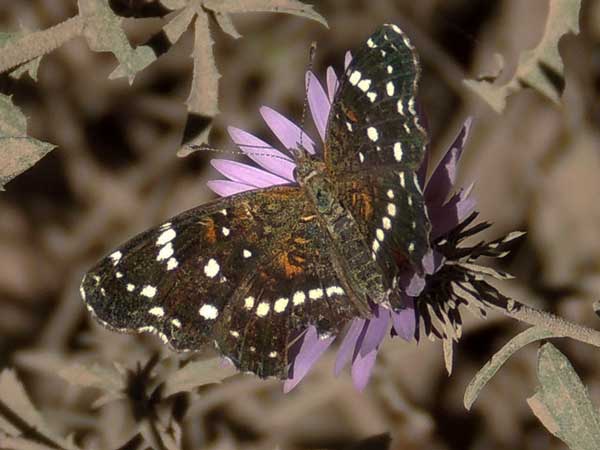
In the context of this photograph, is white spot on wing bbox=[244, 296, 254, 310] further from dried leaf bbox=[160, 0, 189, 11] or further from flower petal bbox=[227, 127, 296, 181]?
dried leaf bbox=[160, 0, 189, 11]

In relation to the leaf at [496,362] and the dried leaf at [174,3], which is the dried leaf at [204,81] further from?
the leaf at [496,362]

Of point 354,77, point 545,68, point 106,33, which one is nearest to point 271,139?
point 545,68

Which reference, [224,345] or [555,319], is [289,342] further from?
[555,319]

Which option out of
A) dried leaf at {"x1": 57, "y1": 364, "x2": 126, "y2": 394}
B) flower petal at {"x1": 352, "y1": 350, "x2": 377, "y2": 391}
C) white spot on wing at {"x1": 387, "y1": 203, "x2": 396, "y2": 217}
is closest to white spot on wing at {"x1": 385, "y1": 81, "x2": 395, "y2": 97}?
white spot on wing at {"x1": 387, "y1": 203, "x2": 396, "y2": 217}

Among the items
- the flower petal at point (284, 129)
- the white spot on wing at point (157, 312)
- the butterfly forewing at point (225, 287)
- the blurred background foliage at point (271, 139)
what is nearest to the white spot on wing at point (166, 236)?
the butterfly forewing at point (225, 287)

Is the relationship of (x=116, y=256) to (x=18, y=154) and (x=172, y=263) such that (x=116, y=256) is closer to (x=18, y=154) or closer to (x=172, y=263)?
(x=172, y=263)

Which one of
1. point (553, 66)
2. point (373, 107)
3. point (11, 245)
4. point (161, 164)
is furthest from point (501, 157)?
point (373, 107)
